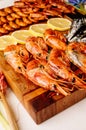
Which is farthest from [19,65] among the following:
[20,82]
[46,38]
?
[46,38]

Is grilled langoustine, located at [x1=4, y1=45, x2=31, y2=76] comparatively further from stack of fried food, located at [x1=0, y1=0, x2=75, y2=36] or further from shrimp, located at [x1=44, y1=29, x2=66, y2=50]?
stack of fried food, located at [x1=0, y1=0, x2=75, y2=36]

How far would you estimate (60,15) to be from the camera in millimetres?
1321

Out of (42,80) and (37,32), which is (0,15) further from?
(42,80)

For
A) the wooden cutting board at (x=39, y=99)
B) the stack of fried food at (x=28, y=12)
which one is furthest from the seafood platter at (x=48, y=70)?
the stack of fried food at (x=28, y=12)

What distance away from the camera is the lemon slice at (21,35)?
1.09m

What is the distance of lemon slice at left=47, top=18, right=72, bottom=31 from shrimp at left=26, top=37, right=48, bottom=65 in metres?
0.18

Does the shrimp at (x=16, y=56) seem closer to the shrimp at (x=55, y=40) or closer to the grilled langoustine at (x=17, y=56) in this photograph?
the grilled langoustine at (x=17, y=56)

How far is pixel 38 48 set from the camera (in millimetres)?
988

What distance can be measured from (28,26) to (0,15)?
0.58 feet

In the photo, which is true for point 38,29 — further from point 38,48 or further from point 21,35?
point 38,48

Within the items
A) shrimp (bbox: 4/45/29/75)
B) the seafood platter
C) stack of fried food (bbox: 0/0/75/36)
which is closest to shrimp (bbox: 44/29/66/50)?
the seafood platter

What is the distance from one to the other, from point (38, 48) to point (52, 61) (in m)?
0.11

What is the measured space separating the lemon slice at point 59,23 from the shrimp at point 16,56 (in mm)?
240

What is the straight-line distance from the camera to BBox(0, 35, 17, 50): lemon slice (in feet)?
3.52
